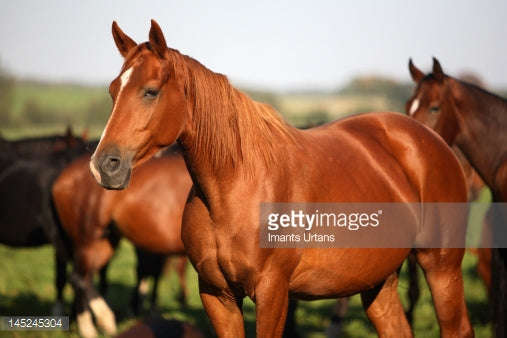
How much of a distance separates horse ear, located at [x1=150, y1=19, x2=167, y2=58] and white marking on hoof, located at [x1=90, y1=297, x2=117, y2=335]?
4328 mm

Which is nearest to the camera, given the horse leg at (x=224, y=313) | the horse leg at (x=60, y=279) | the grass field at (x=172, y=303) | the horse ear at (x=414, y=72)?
the horse leg at (x=224, y=313)

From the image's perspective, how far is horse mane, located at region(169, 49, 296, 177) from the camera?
3.17 m

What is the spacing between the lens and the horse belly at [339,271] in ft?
11.3

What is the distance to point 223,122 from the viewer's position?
10.7 ft

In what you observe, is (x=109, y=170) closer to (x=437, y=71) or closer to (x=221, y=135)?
(x=221, y=135)

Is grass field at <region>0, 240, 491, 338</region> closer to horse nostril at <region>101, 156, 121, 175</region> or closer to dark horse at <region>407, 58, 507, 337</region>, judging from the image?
dark horse at <region>407, 58, 507, 337</region>

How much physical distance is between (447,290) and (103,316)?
389cm

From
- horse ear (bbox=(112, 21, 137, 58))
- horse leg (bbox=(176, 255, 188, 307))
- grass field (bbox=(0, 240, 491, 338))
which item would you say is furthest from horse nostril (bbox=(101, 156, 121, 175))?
horse leg (bbox=(176, 255, 188, 307))

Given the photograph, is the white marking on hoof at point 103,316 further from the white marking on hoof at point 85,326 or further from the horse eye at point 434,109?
the horse eye at point 434,109

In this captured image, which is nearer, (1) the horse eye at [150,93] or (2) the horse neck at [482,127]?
(1) the horse eye at [150,93]

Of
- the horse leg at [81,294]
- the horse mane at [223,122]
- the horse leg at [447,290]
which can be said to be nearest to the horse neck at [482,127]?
the horse leg at [447,290]

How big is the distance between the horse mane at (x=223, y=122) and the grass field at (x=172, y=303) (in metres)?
2.37

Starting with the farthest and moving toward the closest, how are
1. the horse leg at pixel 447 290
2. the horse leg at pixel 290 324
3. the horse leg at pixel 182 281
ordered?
the horse leg at pixel 182 281 → the horse leg at pixel 290 324 → the horse leg at pixel 447 290

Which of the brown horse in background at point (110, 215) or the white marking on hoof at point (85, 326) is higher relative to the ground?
the brown horse in background at point (110, 215)
